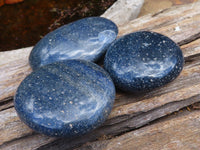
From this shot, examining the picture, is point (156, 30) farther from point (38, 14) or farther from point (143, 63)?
point (38, 14)

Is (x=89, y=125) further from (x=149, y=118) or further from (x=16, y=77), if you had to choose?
(x=16, y=77)

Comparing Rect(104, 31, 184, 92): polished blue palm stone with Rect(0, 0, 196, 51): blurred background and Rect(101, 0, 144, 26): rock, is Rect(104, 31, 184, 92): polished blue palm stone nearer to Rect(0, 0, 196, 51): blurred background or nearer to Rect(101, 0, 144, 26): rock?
Rect(101, 0, 144, 26): rock

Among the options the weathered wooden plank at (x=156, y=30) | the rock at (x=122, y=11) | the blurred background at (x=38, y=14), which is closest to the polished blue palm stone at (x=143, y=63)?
the weathered wooden plank at (x=156, y=30)

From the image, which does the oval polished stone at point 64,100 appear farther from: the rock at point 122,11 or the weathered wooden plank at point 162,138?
the rock at point 122,11

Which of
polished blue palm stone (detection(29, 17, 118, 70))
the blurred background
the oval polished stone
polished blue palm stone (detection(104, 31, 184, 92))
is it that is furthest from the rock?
the oval polished stone

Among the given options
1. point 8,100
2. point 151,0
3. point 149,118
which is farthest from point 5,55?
point 151,0

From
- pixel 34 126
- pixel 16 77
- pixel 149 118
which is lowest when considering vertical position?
pixel 149 118

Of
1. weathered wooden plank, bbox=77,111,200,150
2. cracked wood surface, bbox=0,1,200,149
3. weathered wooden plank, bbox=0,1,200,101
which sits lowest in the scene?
weathered wooden plank, bbox=77,111,200,150

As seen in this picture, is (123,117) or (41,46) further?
(41,46)
